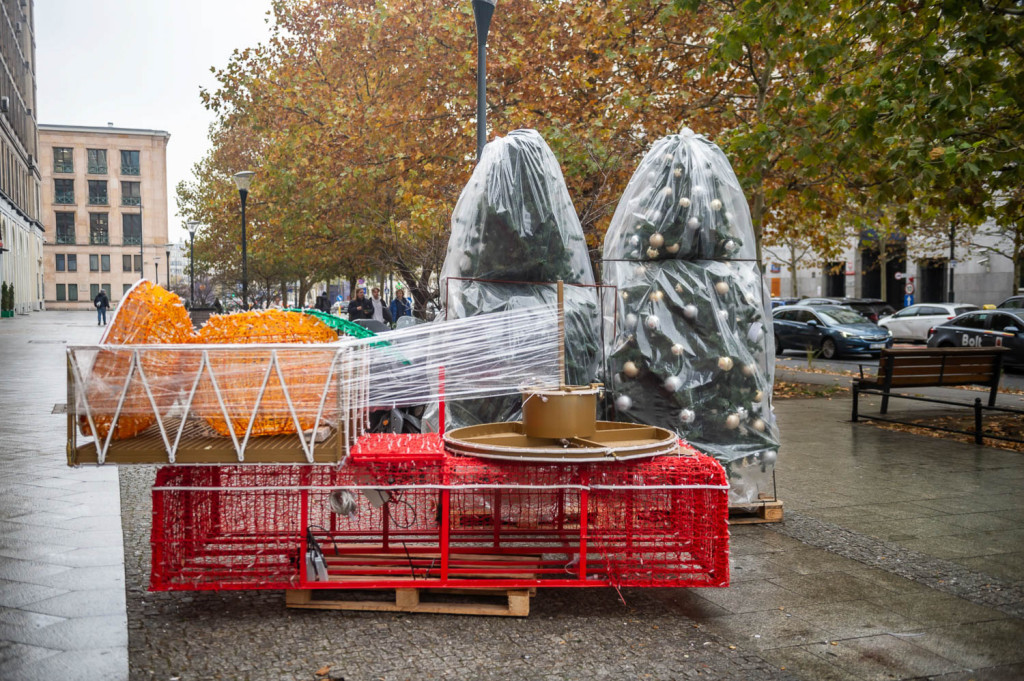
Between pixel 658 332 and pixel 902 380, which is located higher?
pixel 658 332

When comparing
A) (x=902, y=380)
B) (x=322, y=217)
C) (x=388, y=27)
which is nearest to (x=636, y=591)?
(x=902, y=380)

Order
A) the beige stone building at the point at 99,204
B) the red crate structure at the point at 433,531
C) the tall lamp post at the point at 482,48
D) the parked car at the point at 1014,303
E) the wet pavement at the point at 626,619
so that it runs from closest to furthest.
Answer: the wet pavement at the point at 626,619 < the red crate structure at the point at 433,531 < the tall lamp post at the point at 482,48 < the parked car at the point at 1014,303 < the beige stone building at the point at 99,204

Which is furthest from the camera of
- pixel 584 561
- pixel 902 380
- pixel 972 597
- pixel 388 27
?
pixel 388 27

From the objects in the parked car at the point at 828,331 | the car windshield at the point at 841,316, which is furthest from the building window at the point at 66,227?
the car windshield at the point at 841,316

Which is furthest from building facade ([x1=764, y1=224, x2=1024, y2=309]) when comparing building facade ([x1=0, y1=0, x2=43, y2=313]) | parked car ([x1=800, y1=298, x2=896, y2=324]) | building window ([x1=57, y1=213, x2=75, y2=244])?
building window ([x1=57, y1=213, x2=75, y2=244])

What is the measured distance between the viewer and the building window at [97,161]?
291 ft

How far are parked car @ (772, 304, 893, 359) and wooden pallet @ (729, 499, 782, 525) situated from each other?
17338mm

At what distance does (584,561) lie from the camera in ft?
14.5

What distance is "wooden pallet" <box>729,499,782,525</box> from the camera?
6.19 metres

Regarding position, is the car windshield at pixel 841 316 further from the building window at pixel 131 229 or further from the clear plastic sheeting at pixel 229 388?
the building window at pixel 131 229

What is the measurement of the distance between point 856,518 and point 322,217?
1822 centimetres

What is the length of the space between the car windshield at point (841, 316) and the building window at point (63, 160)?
8435 centimetres

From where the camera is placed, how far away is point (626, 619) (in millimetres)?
4480

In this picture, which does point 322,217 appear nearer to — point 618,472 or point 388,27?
point 388,27
